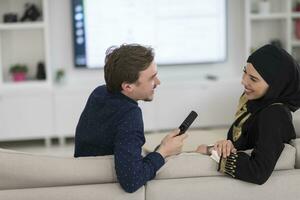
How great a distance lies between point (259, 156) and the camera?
1945 millimetres

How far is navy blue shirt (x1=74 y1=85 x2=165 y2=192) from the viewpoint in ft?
6.08

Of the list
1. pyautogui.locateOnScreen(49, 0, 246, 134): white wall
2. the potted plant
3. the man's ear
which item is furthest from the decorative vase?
the man's ear

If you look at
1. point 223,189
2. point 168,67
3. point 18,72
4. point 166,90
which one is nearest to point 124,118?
point 223,189

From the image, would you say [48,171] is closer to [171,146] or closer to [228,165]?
[171,146]

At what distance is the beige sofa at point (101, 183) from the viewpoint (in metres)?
1.86

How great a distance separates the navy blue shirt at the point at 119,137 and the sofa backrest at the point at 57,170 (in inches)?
2.3

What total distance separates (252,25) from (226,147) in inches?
168

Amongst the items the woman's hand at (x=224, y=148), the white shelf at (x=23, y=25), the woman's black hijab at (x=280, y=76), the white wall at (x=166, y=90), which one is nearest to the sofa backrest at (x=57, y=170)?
the woman's hand at (x=224, y=148)

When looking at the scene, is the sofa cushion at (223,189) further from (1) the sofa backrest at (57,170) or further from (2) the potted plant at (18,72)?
(2) the potted plant at (18,72)

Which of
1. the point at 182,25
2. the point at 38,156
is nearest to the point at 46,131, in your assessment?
the point at 182,25

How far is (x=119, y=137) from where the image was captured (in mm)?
1925

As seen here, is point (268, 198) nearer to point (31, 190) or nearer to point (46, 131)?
point (31, 190)

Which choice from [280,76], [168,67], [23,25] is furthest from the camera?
[168,67]

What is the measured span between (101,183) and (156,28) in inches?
158
